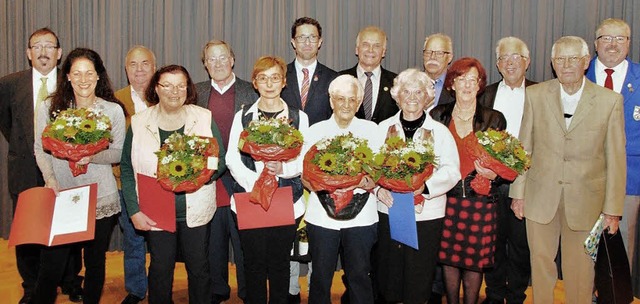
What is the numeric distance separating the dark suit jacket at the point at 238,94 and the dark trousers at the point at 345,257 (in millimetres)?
1269

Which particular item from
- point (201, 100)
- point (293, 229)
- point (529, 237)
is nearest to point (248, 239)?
point (293, 229)

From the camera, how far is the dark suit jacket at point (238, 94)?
14.8ft

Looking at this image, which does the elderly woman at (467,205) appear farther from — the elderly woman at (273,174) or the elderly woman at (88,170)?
the elderly woman at (88,170)

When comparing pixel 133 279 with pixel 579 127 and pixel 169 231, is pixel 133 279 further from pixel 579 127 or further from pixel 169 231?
pixel 579 127

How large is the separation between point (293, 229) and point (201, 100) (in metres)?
1.37

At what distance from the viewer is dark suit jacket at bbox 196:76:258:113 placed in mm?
4516

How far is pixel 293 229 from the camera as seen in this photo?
3.72 meters

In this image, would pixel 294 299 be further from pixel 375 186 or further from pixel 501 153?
pixel 501 153

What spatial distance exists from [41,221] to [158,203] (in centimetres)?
70

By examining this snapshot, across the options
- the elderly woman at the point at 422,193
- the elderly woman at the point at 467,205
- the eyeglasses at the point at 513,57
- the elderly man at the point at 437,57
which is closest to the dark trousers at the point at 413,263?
the elderly woman at the point at 422,193

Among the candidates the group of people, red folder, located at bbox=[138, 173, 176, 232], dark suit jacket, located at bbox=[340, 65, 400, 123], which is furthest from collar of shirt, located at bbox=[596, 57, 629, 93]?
red folder, located at bbox=[138, 173, 176, 232]

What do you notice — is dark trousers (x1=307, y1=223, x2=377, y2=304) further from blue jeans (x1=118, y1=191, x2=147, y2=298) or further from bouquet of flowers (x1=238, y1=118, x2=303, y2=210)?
blue jeans (x1=118, y1=191, x2=147, y2=298)

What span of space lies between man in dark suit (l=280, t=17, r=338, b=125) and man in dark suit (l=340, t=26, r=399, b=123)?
25 cm

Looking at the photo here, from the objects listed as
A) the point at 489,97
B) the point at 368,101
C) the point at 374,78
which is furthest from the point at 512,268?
the point at 374,78
